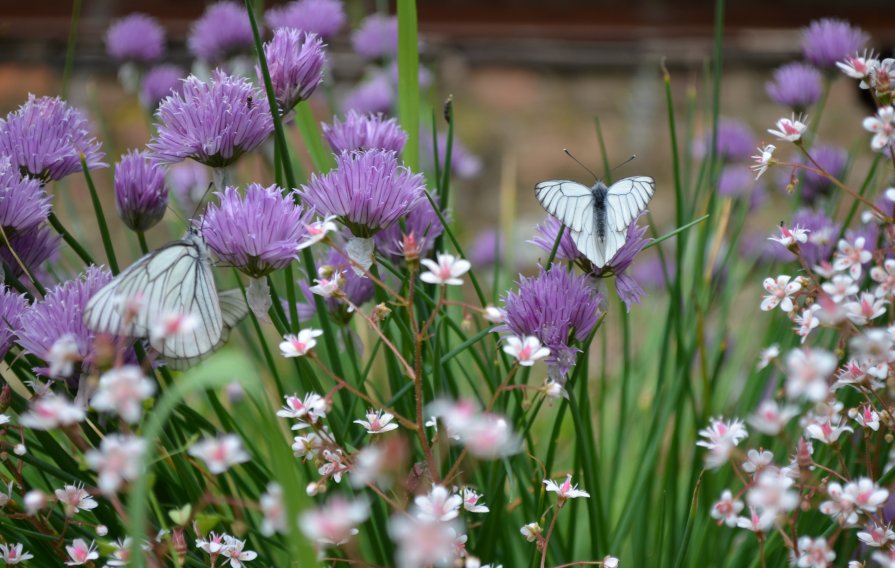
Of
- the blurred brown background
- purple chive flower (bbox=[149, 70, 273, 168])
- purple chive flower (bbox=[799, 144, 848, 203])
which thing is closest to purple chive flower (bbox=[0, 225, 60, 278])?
purple chive flower (bbox=[149, 70, 273, 168])

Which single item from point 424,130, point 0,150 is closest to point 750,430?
point 424,130

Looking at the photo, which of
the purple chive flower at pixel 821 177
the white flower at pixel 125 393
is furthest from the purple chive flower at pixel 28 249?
the purple chive flower at pixel 821 177

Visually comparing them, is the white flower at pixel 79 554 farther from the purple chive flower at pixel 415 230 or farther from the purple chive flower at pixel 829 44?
the purple chive flower at pixel 829 44

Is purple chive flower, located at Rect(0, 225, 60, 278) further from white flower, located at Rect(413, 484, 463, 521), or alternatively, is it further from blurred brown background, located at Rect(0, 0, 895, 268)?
blurred brown background, located at Rect(0, 0, 895, 268)

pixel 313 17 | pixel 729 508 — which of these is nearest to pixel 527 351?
pixel 729 508

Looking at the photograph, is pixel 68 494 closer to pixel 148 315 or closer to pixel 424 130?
pixel 148 315
